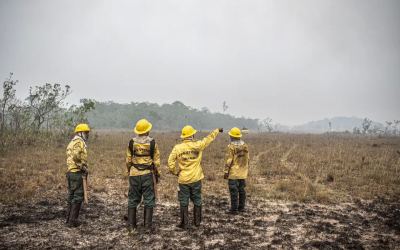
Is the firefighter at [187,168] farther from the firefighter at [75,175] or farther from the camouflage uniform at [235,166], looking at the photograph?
the firefighter at [75,175]

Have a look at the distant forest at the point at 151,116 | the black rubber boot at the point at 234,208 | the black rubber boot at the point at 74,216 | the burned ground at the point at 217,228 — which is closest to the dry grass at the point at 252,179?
the burned ground at the point at 217,228

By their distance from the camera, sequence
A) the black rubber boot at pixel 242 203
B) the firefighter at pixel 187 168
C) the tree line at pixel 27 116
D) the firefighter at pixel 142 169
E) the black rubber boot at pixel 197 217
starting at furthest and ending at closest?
the tree line at pixel 27 116 < the black rubber boot at pixel 242 203 < the black rubber boot at pixel 197 217 < the firefighter at pixel 187 168 < the firefighter at pixel 142 169

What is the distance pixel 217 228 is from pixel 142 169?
75.7 inches

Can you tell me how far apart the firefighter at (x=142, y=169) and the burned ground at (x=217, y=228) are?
428 millimetres

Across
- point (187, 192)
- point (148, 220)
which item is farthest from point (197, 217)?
point (148, 220)

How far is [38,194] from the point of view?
264 inches

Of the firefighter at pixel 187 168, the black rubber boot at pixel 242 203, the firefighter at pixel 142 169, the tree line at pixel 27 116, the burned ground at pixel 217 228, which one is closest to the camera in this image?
the burned ground at pixel 217 228

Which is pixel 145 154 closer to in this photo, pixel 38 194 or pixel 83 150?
pixel 83 150

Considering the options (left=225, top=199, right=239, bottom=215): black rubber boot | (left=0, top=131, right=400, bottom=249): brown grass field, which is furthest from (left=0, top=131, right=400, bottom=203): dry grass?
(left=225, top=199, right=239, bottom=215): black rubber boot

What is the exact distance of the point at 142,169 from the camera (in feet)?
14.8

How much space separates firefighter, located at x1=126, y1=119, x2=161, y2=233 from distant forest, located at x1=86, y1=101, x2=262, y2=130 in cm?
4865

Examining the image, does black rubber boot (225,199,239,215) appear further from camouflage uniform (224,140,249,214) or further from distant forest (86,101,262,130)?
distant forest (86,101,262,130)

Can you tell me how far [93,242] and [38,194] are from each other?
3719mm

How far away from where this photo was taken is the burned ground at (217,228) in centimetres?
411
